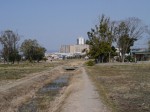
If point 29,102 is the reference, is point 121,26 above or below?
above

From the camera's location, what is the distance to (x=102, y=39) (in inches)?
4476

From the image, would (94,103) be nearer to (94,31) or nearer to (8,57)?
(94,31)

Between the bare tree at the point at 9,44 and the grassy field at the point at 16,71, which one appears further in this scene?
the bare tree at the point at 9,44

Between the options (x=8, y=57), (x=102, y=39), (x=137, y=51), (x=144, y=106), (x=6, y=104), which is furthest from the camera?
(x=137, y=51)

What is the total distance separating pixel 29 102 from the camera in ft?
74.8

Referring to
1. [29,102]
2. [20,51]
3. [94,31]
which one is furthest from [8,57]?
[29,102]

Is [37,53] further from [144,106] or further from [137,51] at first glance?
[144,106]

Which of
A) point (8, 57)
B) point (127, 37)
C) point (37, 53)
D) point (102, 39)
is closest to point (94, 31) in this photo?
point (102, 39)

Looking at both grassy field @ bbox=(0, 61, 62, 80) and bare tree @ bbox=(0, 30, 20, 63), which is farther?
bare tree @ bbox=(0, 30, 20, 63)

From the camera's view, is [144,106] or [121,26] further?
[121,26]

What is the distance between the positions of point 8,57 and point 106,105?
133 metres

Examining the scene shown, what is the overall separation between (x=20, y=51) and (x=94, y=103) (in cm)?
15079

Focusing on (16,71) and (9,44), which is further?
(9,44)

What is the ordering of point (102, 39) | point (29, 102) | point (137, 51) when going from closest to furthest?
point (29, 102), point (102, 39), point (137, 51)
